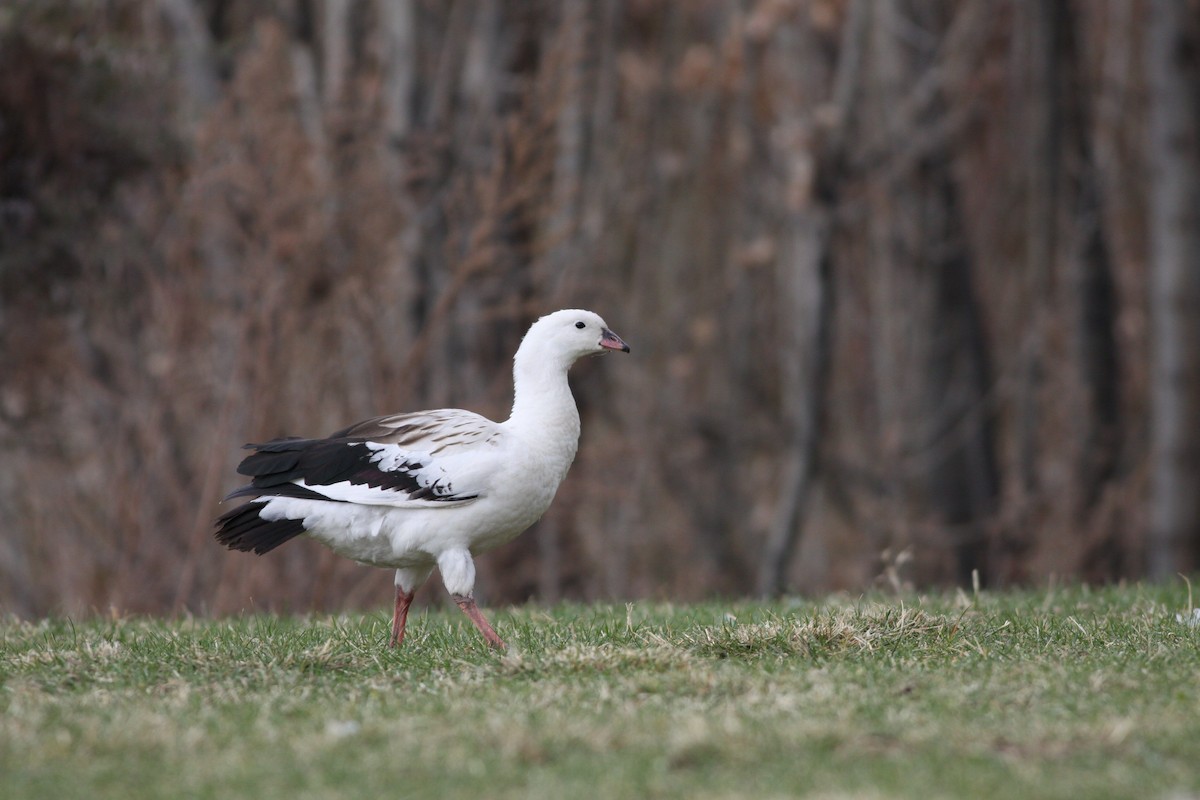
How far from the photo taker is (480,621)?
689 centimetres

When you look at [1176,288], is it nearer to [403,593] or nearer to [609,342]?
[609,342]

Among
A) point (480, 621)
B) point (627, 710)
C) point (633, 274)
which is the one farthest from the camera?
point (633, 274)

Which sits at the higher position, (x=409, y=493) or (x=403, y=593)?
(x=409, y=493)

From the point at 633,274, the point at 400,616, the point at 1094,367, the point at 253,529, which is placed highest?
the point at 633,274

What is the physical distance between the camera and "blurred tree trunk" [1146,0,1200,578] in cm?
1477

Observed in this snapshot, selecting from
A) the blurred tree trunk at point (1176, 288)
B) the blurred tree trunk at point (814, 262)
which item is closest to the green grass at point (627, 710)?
the blurred tree trunk at point (1176, 288)

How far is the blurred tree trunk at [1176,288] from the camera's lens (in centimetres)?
1477

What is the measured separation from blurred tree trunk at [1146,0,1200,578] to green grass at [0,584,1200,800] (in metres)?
7.77

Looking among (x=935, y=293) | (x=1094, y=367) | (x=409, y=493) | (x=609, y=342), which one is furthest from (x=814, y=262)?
(x=409, y=493)

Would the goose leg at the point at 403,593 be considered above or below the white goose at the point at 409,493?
below

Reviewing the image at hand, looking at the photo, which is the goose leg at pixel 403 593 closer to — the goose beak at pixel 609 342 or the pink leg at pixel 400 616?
the pink leg at pixel 400 616

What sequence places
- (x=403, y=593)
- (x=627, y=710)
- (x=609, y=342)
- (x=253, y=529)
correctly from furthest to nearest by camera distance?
1. (x=609, y=342)
2. (x=403, y=593)
3. (x=253, y=529)
4. (x=627, y=710)

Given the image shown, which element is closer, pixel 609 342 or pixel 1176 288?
pixel 609 342

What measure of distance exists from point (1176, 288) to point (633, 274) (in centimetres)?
970
